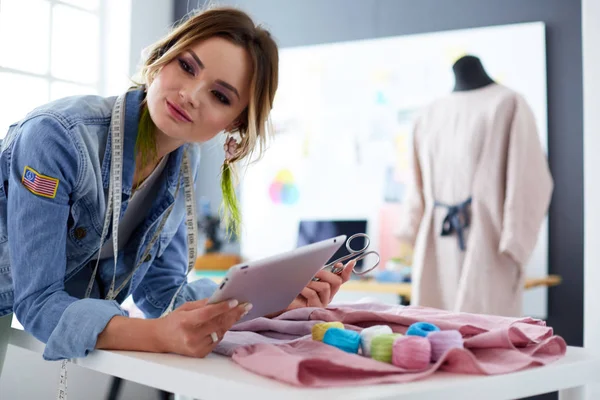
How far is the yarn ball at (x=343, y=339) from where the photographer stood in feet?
3.32

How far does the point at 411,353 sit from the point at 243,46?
0.77 m

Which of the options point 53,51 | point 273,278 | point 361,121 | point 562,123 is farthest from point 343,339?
point 53,51

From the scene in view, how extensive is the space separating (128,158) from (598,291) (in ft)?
6.02

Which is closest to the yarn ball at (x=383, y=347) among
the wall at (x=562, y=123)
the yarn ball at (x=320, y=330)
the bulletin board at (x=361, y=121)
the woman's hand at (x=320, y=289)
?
the yarn ball at (x=320, y=330)

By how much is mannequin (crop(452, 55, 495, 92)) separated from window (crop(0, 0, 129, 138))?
2.45 m

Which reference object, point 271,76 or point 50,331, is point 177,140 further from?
→ point 50,331

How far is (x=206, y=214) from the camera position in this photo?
4668 mm

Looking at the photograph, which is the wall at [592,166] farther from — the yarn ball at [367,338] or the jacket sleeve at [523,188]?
the yarn ball at [367,338]

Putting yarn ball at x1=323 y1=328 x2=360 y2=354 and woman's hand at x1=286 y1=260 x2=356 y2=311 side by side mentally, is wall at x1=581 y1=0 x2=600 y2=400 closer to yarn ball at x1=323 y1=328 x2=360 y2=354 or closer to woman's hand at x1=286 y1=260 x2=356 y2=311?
woman's hand at x1=286 y1=260 x2=356 y2=311

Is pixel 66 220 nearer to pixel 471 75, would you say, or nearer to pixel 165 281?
pixel 165 281

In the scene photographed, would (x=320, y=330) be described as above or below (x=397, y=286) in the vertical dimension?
above

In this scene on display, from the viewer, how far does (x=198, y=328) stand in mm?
1032

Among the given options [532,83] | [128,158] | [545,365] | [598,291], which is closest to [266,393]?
[545,365]

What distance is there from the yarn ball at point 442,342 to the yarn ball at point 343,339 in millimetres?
104
